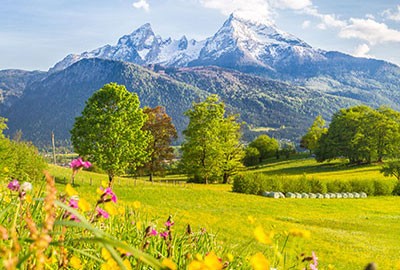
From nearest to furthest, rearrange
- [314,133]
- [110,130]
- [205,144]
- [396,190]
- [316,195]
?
[110,130] → [316,195] → [396,190] → [205,144] → [314,133]

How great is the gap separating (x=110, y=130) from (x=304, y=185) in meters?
20.3

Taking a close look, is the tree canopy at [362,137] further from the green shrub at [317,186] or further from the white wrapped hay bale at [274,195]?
the white wrapped hay bale at [274,195]

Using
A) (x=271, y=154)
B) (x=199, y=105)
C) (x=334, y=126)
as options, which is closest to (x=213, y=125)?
(x=199, y=105)

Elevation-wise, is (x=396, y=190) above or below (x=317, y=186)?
below

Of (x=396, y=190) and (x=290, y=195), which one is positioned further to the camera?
(x=396, y=190)

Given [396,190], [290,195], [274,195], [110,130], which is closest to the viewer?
[110,130]

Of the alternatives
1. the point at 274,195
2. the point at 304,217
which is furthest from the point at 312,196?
the point at 304,217

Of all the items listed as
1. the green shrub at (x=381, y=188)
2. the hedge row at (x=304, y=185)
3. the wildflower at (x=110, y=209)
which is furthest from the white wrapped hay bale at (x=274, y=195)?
the wildflower at (x=110, y=209)

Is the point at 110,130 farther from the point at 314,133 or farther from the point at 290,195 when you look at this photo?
the point at 314,133

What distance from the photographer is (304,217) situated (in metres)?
27.3

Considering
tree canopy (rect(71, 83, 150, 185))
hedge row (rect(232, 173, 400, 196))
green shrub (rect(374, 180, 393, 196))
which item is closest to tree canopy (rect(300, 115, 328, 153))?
green shrub (rect(374, 180, 393, 196))

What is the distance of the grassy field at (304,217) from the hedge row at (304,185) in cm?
278

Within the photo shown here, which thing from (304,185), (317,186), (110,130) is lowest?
(317,186)

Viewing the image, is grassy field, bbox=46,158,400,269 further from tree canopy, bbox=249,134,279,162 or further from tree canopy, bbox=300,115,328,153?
tree canopy, bbox=249,134,279,162
